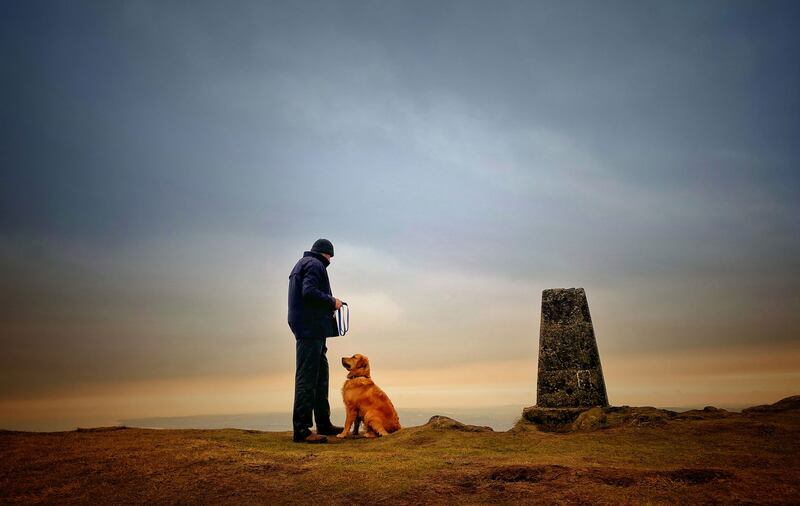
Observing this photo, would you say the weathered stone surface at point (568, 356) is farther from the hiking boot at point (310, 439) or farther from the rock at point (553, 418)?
the hiking boot at point (310, 439)

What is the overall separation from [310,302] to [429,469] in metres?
4.12

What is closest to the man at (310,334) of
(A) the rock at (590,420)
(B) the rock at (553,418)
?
(B) the rock at (553,418)

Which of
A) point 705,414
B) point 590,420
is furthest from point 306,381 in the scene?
point 705,414

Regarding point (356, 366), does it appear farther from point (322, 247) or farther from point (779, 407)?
point (779, 407)

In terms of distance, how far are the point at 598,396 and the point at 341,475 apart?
7.25 metres

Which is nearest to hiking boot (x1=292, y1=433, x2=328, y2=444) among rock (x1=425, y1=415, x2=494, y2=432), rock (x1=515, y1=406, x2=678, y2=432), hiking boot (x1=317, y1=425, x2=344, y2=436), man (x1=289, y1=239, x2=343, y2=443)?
man (x1=289, y1=239, x2=343, y2=443)

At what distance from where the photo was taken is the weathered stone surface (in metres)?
10.5

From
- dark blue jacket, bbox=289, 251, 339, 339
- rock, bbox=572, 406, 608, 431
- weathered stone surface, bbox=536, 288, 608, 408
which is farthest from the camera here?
weathered stone surface, bbox=536, 288, 608, 408

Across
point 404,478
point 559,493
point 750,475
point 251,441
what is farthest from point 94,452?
point 750,475

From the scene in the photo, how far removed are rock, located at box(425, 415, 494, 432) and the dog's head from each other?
1.46m

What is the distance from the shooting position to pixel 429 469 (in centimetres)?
514

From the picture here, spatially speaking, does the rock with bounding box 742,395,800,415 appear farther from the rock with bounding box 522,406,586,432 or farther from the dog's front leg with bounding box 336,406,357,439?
the dog's front leg with bounding box 336,406,357,439

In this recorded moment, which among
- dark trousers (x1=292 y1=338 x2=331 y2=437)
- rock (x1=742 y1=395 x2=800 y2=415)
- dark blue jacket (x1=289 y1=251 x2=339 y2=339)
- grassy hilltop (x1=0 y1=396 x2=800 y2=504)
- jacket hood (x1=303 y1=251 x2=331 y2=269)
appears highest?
jacket hood (x1=303 y1=251 x2=331 y2=269)

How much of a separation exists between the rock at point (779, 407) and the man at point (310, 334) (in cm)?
789
